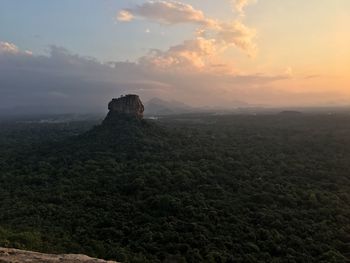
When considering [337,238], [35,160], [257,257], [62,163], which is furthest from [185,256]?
[35,160]

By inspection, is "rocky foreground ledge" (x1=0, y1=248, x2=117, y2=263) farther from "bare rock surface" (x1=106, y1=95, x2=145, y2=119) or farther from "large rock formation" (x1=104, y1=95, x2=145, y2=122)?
"bare rock surface" (x1=106, y1=95, x2=145, y2=119)

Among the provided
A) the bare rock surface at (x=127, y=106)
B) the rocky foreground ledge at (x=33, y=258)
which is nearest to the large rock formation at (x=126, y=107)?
the bare rock surface at (x=127, y=106)

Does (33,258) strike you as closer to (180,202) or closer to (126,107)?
(180,202)

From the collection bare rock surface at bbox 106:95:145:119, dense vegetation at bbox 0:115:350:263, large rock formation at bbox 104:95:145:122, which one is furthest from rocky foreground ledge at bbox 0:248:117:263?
bare rock surface at bbox 106:95:145:119

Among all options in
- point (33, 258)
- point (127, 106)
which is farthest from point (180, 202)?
point (127, 106)

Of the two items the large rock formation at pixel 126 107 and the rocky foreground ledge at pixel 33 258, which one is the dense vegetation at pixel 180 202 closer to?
the rocky foreground ledge at pixel 33 258
